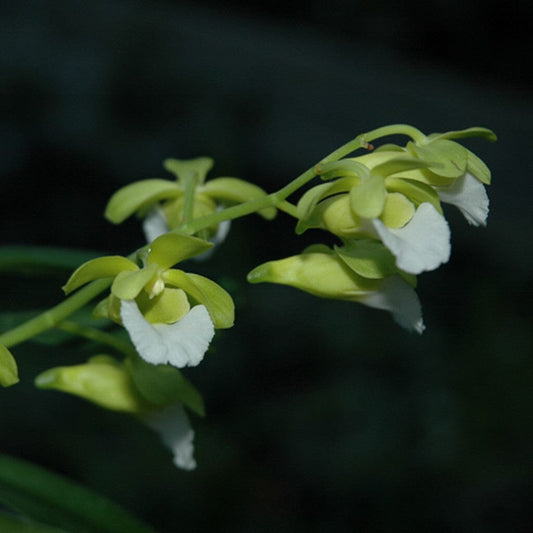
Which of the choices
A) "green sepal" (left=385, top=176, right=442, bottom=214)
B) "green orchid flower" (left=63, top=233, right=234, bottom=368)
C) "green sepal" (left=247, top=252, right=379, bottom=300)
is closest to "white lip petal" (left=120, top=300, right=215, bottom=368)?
"green orchid flower" (left=63, top=233, right=234, bottom=368)

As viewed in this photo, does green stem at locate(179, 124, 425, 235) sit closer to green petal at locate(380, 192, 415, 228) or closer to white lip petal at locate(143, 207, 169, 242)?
green petal at locate(380, 192, 415, 228)

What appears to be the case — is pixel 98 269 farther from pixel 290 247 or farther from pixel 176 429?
pixel 290 247

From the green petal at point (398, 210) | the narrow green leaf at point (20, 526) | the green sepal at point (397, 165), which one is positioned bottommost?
the narrow green leaf at point (20, 526)

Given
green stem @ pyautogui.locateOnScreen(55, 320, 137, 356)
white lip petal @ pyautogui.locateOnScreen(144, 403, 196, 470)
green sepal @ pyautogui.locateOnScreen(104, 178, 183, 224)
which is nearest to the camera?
A: green stem @ pyautogui.locateOnScreen(55, 320, 137, 356)

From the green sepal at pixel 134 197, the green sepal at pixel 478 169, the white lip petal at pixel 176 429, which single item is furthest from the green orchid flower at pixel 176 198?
the green sepal at pixel 478 169

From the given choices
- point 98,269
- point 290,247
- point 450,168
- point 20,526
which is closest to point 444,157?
point 450,168

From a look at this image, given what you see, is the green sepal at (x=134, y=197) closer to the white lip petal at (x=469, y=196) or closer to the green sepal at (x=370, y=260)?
the green sepal at (x=370, y=260)

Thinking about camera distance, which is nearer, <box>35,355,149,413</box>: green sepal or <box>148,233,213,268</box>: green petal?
<box>148,233,213,268</box>: green petal

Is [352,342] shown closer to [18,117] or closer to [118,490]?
[118,490]
